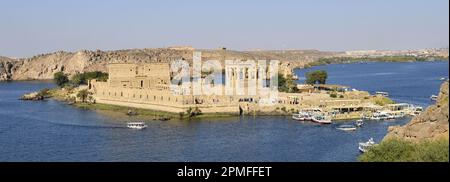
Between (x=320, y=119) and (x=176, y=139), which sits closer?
(x=176, y=139)

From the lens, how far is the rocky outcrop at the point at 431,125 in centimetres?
1011

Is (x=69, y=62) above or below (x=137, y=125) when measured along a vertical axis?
above

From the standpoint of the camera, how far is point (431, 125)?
34.6 feet

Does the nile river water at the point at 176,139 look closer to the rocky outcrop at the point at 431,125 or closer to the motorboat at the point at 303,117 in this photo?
the motorboat at the point at 303,117

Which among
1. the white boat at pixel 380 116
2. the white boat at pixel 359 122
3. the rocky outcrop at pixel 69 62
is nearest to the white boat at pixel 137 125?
the white boat at pixel 359 122

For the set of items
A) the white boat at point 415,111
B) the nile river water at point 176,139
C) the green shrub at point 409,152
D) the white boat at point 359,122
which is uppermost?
the green shrub at point 409,152

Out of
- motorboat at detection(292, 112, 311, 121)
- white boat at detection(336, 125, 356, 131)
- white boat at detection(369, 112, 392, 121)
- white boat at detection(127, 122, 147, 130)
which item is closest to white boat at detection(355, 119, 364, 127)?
white boat at detection(336, 125, 356, 131)

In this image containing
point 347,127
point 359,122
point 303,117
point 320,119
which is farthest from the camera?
point 303,117

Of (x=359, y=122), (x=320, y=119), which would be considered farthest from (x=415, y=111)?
(x=320, y=119)

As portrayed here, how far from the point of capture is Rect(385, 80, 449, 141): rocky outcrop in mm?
10108

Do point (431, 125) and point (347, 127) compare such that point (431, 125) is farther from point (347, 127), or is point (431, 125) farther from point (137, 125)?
point (137, 125)

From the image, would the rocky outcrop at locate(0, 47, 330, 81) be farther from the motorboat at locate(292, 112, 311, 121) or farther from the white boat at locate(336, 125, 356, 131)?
the white boat at locate(336, 125, 356, 131)

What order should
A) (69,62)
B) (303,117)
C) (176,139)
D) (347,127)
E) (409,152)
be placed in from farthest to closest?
(69,62) → (303,117) → (347,127) → (176,139) → (409,152)
